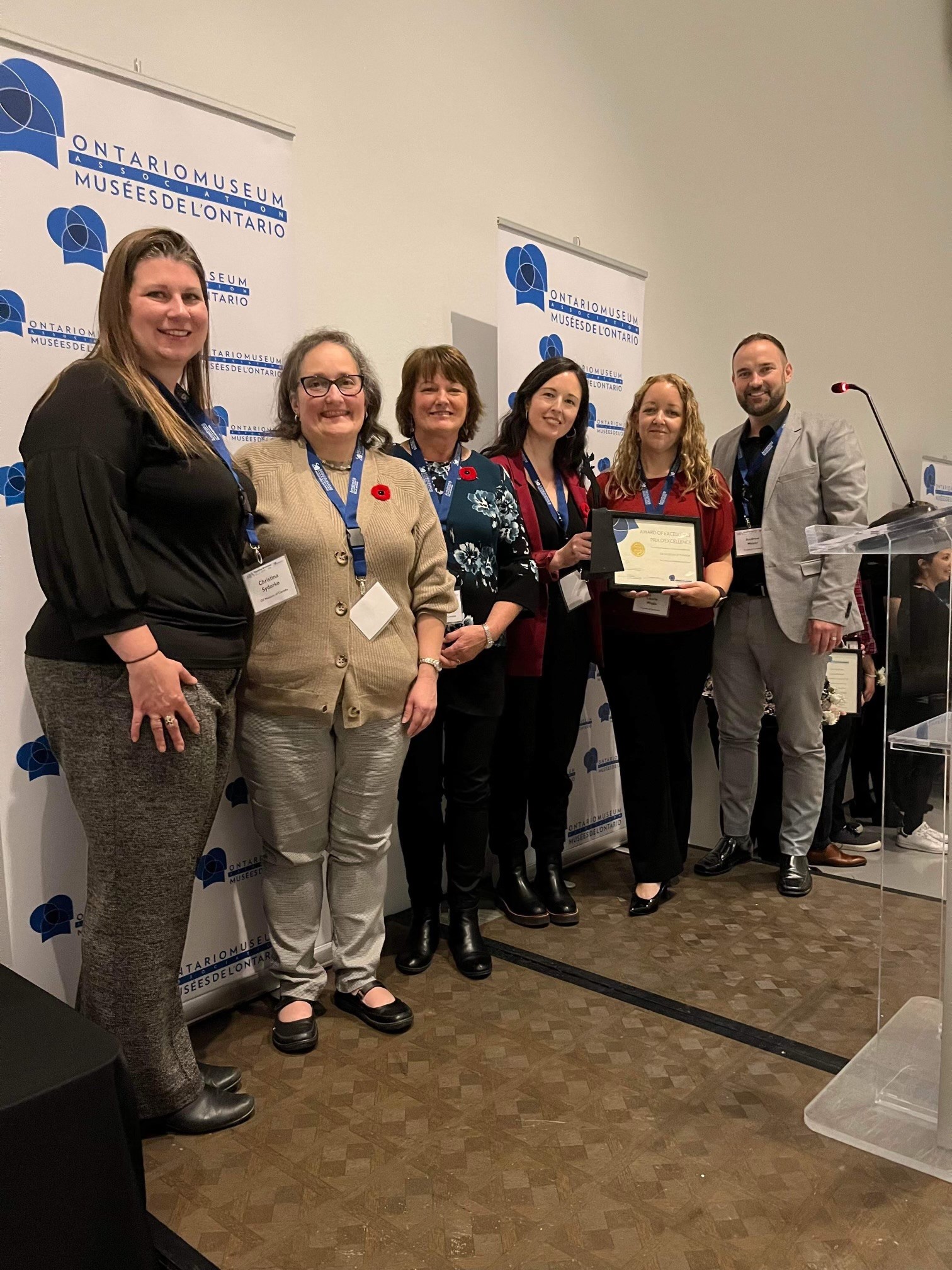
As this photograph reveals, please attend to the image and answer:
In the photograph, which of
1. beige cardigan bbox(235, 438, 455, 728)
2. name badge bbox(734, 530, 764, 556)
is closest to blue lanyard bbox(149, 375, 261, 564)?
beige cardigan bbox(235, 438, 455, 728)

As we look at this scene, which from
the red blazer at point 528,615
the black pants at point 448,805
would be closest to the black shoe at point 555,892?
the black pants at point 448,805

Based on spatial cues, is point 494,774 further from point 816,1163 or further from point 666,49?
point 666,49

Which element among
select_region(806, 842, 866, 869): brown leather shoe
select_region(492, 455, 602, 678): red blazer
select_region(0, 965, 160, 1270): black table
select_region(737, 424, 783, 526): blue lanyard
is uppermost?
select_region(737, 424, 783, 526): blue lanyard

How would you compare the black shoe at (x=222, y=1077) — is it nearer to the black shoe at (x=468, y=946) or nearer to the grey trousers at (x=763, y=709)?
the black shoe at (x=468, y=946)

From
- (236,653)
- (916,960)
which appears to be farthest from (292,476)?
(916,960)

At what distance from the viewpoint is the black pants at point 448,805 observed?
7.88 ft

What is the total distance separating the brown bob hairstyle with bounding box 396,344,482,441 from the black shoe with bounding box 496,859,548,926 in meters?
1.29

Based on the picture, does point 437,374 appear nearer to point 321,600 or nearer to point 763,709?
point 321,600

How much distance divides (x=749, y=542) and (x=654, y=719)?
70 cm

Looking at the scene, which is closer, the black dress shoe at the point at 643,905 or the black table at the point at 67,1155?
the black table at the point at 67,1155

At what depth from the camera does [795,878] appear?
9.85 feet

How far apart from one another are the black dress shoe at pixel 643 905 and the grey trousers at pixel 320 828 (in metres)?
0.92

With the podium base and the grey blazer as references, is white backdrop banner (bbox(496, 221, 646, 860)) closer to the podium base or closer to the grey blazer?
the grey blazer

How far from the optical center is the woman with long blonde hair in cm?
151
